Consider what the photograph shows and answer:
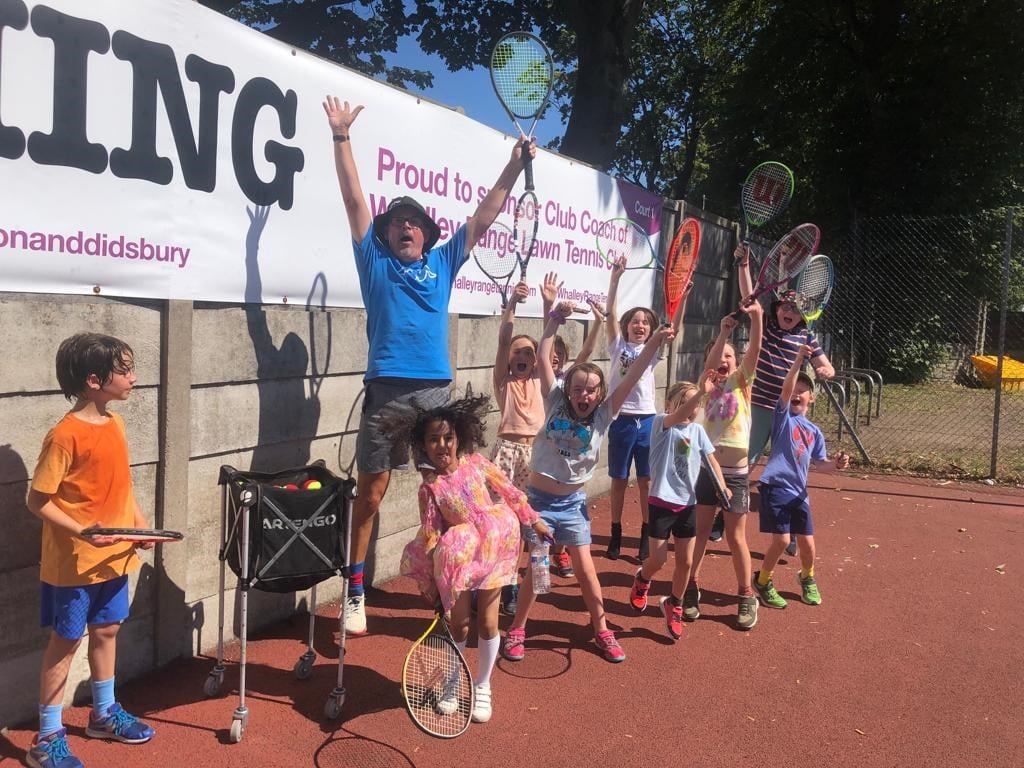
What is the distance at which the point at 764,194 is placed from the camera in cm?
721

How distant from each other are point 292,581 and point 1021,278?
2078cm

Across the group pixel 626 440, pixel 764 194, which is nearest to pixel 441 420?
pixel 626 440

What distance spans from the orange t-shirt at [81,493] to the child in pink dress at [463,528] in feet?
3.73

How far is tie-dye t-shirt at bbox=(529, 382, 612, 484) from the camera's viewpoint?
4.25 metres

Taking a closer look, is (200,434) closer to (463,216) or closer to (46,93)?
(46,93)

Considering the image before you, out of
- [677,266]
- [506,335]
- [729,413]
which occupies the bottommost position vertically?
[729,413]

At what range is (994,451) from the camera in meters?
9.12

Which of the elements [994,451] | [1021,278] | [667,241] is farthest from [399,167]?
[1021,278]

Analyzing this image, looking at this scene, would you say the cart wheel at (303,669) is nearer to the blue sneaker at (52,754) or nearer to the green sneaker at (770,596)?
the blue sneaker at (52,754)

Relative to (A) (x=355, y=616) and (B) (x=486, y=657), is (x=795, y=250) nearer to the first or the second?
(A) (x=355, y=616)

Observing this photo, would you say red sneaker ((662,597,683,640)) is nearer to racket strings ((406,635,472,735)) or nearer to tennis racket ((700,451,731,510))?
tennis racket ((700,451,731,510))

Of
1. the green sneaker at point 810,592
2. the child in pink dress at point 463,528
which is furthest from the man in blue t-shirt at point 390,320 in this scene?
the green sneaker at point 810,592

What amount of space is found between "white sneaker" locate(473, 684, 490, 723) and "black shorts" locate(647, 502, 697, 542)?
1.41m

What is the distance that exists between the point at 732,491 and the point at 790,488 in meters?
0.36
